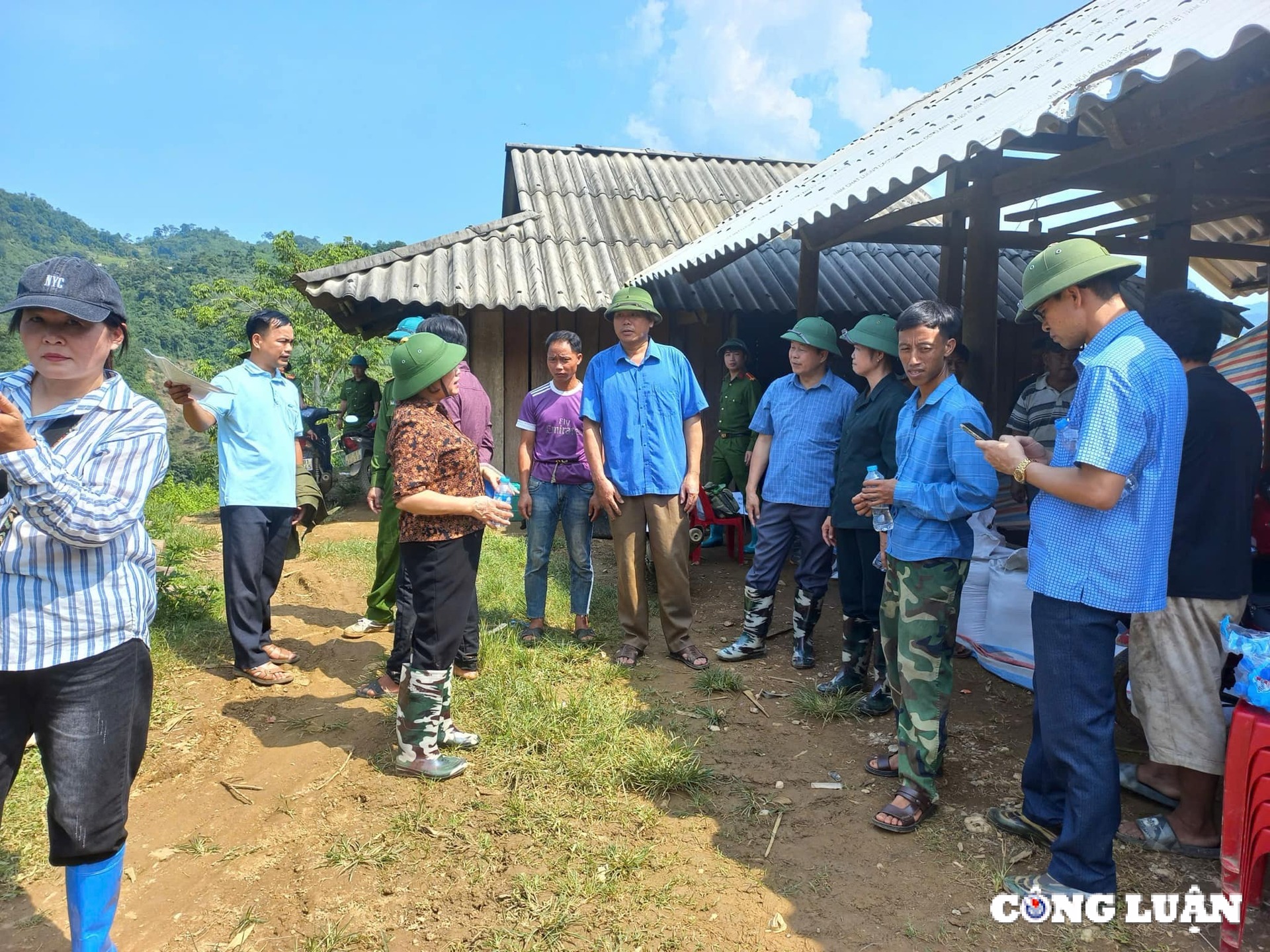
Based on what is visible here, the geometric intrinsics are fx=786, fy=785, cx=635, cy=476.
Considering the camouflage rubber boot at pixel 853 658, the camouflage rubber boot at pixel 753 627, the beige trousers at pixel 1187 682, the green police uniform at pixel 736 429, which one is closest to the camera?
the beige trousers at pixel 1187 682

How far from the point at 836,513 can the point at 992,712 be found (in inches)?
49.8

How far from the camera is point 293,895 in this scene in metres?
2.56

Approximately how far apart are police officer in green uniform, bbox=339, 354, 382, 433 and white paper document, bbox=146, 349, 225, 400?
7.24 metres

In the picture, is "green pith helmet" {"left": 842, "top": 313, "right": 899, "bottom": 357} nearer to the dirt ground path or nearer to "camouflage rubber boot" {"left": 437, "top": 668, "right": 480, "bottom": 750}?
the dirt ground path

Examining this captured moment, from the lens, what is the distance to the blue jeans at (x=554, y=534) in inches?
185

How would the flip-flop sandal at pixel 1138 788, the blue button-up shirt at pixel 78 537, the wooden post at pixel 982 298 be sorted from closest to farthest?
the blue button-up shirt at pixel 78 537, the flip-flop sandal at pixel 1138 788, the wooden post at pixel 982 298

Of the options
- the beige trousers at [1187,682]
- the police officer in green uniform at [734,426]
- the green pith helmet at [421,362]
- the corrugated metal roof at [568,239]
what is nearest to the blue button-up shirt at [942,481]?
the beige trousers at [1187,682]

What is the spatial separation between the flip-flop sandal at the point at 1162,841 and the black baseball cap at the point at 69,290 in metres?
3.52

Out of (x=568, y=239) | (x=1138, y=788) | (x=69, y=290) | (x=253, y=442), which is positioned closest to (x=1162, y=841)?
(x=1138, y=788)

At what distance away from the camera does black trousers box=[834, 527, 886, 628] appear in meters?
3.85

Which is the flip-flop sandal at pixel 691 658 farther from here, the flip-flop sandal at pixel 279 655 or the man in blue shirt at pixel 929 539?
the flip-flop sandal at pixel 279 655

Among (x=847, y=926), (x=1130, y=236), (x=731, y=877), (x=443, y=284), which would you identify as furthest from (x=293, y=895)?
(x=1130, y=236)

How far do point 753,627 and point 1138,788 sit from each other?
2006mm

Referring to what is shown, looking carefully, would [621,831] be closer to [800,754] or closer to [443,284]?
[800,754]
